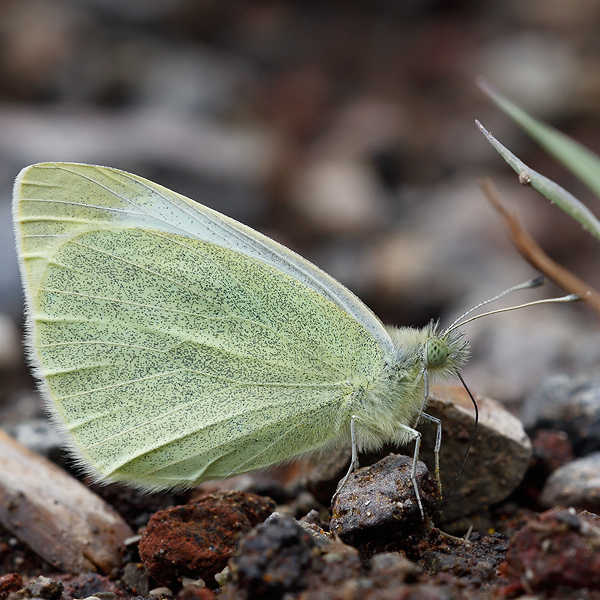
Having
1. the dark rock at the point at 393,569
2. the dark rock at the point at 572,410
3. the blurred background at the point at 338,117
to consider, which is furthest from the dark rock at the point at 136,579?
the blurred background at the point at 338,117

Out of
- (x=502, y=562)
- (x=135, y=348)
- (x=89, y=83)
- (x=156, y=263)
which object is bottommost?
(x=502, y=562)

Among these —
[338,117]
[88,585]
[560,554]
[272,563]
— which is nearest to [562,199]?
[560,554]

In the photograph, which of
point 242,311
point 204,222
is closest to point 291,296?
point 242,311

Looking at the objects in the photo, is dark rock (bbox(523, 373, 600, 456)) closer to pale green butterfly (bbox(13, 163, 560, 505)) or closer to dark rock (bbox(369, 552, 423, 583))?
pale green butterfly (bbox(13, 163, 560, 505))

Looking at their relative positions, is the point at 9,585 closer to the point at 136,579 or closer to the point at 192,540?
the point at 136,579

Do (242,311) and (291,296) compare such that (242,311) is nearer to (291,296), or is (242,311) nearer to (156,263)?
(291,296)

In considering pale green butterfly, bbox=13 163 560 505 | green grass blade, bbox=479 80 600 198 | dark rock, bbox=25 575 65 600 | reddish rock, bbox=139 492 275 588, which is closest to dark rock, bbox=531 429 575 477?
pale green butterfly, bbox=13 163 560 505
